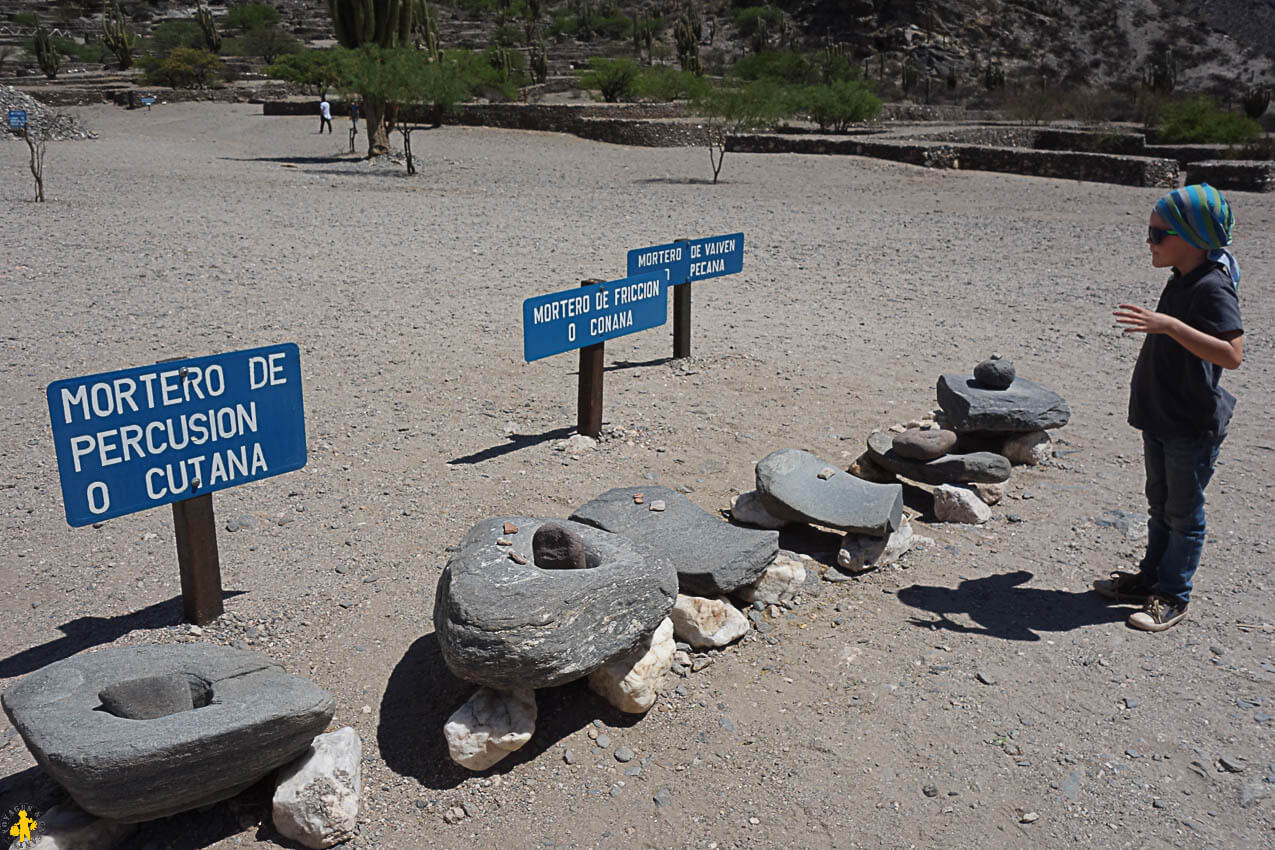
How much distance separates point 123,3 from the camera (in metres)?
65.4

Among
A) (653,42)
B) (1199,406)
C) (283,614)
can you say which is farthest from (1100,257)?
(653,42)

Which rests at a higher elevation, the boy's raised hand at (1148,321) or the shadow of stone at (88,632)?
the boy's raised hand at (1148,321)

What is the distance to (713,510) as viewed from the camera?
4691mm

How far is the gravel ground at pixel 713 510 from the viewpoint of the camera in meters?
2.82

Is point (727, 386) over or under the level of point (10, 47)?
under

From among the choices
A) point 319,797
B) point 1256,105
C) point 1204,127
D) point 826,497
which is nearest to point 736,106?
point 1204,127

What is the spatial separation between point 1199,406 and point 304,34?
2558 inches

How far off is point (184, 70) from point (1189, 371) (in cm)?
4678

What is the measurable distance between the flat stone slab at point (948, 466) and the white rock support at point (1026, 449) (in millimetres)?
273

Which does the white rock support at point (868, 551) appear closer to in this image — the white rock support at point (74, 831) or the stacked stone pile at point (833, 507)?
the stacked stone pile at point (833, 507)

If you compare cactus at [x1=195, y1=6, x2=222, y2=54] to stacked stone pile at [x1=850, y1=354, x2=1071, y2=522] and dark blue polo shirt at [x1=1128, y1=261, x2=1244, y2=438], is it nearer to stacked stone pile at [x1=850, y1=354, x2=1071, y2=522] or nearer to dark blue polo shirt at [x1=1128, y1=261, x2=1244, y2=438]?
stacked stone pile at [x1=850, y1=354, x2=1071, y2=522]

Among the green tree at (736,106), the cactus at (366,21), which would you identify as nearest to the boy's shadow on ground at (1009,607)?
the green tree at (736,106)

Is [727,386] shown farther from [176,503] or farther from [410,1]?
[410,1]

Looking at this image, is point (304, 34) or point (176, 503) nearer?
point (176, 503)
